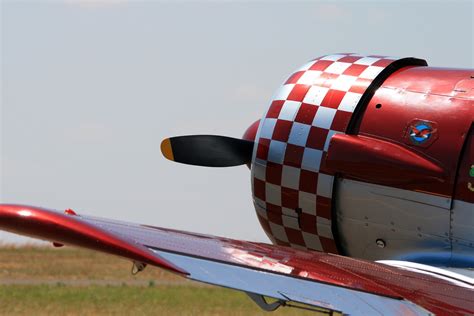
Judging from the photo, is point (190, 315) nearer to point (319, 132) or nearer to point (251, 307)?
point (251, 307)

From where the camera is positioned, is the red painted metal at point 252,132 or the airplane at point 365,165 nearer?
the airplane at point 365,165

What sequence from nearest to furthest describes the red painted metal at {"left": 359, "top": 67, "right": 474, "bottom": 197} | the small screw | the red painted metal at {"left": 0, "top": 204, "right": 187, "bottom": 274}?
the red painted metal at {"left": 0, "top": 204, "right": 187, "bottom": 274}, the red painted metal at {"left": 359, "top": 67, "right": 474, "bottom": 197}, the small screw

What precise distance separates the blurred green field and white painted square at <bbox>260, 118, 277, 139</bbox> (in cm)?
417

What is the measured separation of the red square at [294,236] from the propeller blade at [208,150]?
799 millimetres

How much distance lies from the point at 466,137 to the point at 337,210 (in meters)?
1.30

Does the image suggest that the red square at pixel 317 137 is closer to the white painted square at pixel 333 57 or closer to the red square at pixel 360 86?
the red square at pixel 360 86

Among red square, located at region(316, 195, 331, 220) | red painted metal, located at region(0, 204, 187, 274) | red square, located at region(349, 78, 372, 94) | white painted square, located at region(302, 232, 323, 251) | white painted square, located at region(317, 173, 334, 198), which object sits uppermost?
red square, located at region(349, 78, 372, 94)

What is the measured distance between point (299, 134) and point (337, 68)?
80cm

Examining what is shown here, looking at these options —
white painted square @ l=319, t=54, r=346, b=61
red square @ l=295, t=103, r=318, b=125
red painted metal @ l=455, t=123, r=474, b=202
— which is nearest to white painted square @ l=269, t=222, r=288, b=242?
red square @ l=295, t=103, r=318, b=125

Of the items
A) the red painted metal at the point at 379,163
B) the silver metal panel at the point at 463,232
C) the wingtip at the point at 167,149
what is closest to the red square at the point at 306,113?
the red painted metal at the point at 379,163

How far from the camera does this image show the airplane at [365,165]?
8.18m

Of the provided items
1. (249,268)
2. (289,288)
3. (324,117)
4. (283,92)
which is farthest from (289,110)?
(289,288)

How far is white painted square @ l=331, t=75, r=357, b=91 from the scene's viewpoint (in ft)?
29.9

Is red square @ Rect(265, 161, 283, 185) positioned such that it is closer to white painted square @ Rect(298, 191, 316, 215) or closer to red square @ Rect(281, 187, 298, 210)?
red square @ Rect(281, 187, 298, 210)
